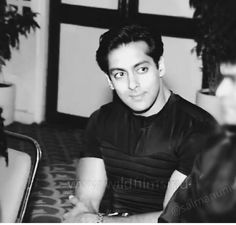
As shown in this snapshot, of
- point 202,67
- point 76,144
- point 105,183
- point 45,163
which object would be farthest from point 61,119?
point 105,183

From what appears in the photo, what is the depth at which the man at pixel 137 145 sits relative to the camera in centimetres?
153

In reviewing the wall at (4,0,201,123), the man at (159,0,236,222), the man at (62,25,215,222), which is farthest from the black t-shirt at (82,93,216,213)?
the wall at (4,0,201,123)

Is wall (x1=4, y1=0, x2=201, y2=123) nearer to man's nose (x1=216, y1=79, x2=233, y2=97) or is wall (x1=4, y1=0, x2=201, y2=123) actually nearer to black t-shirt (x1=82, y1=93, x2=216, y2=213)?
black t-shirt (x1=82, y1=93, x2=216, y2=213)

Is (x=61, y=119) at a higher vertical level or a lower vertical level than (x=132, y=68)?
lower

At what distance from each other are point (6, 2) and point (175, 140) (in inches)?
152

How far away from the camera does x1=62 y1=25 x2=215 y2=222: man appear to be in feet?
5.03

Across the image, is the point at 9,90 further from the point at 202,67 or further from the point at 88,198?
the point at 88,198

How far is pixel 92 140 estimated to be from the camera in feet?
5.78

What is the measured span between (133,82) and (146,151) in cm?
38

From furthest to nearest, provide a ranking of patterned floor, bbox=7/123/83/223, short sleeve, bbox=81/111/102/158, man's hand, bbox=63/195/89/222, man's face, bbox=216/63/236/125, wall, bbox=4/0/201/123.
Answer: wall, bbox=4/0/201/123, patterned floor, bbox=7/123/83/223, short sleeve, bbox=81/111/102/158, man's hand, bbox=63/195/89/222, man's face, bbox=216/63/236/125

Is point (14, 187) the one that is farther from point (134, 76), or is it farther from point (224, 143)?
point (224, 143)

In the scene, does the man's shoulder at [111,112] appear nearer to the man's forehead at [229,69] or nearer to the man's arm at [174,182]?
the man's arm at [174,182]

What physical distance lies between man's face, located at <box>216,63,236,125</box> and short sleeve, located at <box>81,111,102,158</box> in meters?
1.50

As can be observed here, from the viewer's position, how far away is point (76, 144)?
16.1ft
